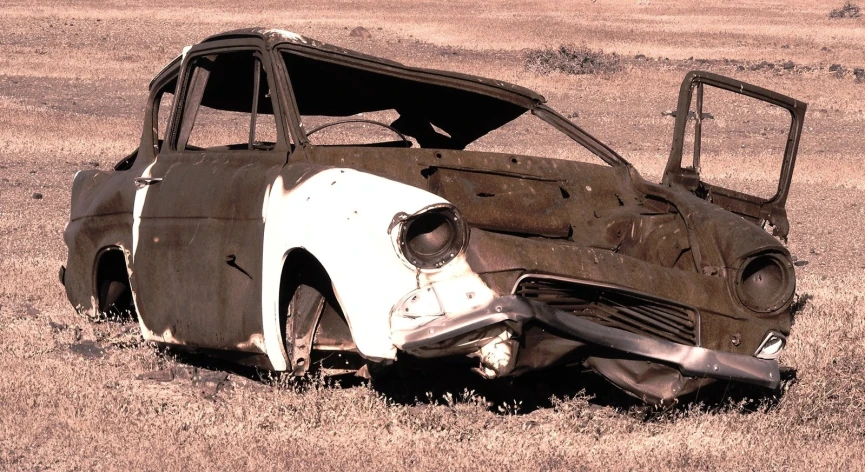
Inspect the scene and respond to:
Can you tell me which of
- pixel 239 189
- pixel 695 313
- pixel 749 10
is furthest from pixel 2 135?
pixel 749 10

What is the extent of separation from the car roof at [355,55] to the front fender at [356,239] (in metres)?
1.02

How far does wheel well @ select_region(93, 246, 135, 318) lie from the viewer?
6.89 m

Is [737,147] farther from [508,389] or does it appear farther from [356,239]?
[356,239]

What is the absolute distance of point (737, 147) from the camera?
64.2 feet

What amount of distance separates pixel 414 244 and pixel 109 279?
2.82m

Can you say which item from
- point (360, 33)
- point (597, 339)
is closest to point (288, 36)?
point (597, 339)

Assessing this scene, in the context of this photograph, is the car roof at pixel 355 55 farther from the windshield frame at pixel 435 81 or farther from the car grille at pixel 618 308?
the car grille at pixel 618 308

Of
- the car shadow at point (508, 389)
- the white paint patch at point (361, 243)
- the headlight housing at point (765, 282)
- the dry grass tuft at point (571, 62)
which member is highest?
the white paint patch at point (361, 243)

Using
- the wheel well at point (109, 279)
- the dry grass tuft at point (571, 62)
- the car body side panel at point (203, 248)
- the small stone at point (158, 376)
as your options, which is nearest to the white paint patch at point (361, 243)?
the car body side panel at point (203, 248)

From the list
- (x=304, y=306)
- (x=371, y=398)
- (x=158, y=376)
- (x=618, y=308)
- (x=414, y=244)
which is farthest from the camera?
(x=158, y=376)

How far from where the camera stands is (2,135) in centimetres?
1848

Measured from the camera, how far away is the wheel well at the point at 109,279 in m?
6.89

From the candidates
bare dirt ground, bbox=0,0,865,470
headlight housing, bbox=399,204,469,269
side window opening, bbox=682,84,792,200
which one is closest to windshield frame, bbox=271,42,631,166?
headlight housing, bbox=399,204,469,269

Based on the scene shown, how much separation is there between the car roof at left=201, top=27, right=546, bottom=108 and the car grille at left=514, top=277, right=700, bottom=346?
5.18 ft
